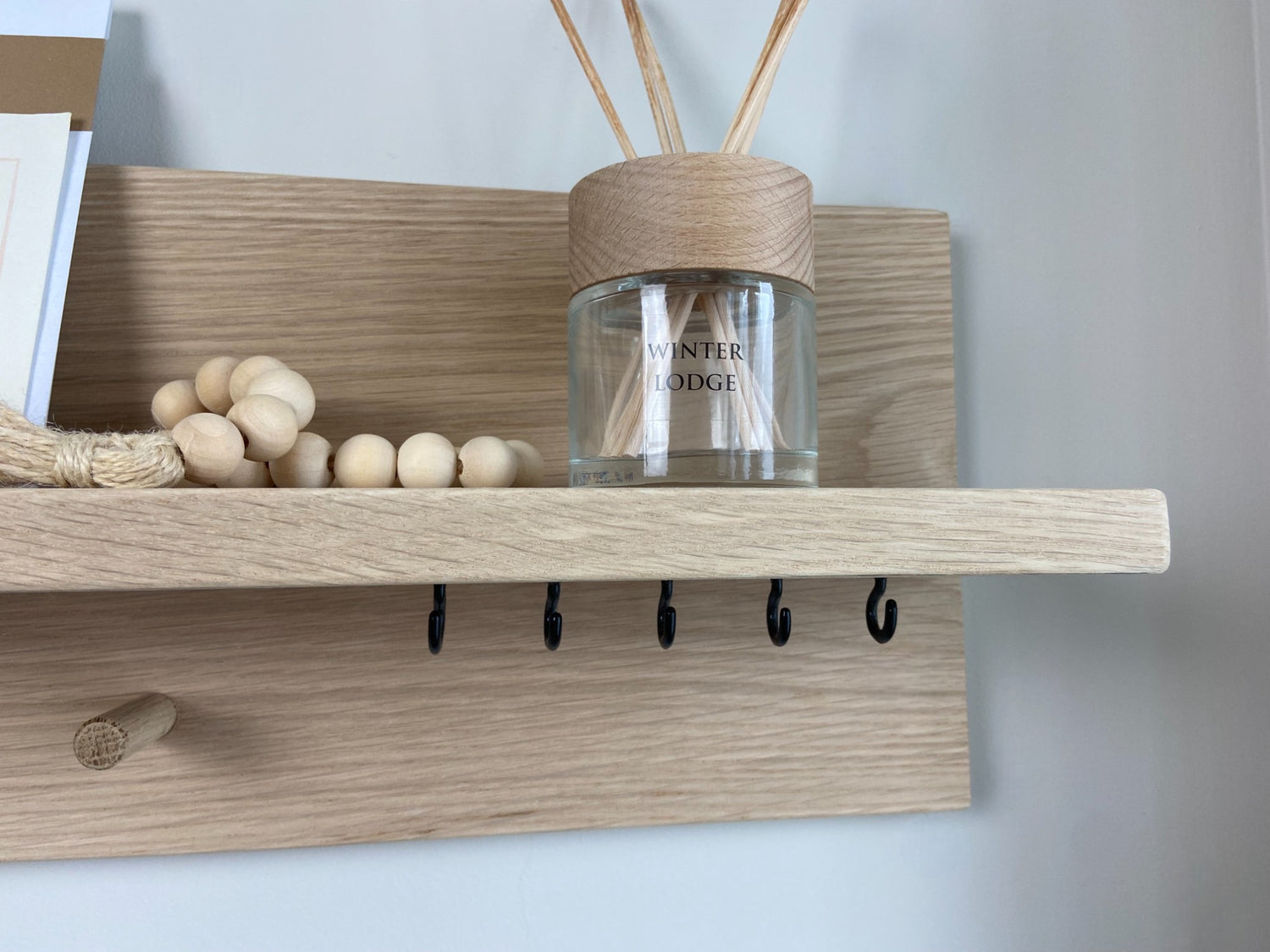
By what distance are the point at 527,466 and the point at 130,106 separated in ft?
0.90

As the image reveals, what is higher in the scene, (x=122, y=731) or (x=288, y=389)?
(x=288, y=389)

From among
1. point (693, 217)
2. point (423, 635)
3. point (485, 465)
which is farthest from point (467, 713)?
point (693, 217)

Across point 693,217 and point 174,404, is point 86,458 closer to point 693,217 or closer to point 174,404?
point 174,404

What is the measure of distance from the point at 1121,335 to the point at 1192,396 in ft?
0.17

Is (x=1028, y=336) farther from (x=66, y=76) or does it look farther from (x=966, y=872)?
Answer: (x=66, y=76)

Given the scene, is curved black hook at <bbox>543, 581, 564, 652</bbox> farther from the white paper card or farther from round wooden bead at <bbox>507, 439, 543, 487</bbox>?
the white paper card

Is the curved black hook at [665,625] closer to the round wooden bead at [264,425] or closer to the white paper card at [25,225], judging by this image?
the round wooden bead at [264,425]

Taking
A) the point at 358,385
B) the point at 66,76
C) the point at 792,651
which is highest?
the point at 66,76

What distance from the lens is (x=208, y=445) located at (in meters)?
0.30

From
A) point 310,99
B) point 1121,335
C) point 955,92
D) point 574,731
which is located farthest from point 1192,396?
point 310,99

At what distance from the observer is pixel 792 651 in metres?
0.45

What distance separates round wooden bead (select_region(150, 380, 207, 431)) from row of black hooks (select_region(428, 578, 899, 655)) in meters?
0.12

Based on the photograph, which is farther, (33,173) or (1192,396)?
(1192,396)

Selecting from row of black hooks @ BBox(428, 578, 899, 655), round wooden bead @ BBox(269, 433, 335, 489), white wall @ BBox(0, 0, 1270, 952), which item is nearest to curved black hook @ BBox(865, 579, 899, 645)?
row of black hooks @ BBox(428, 578, 899, 655)
